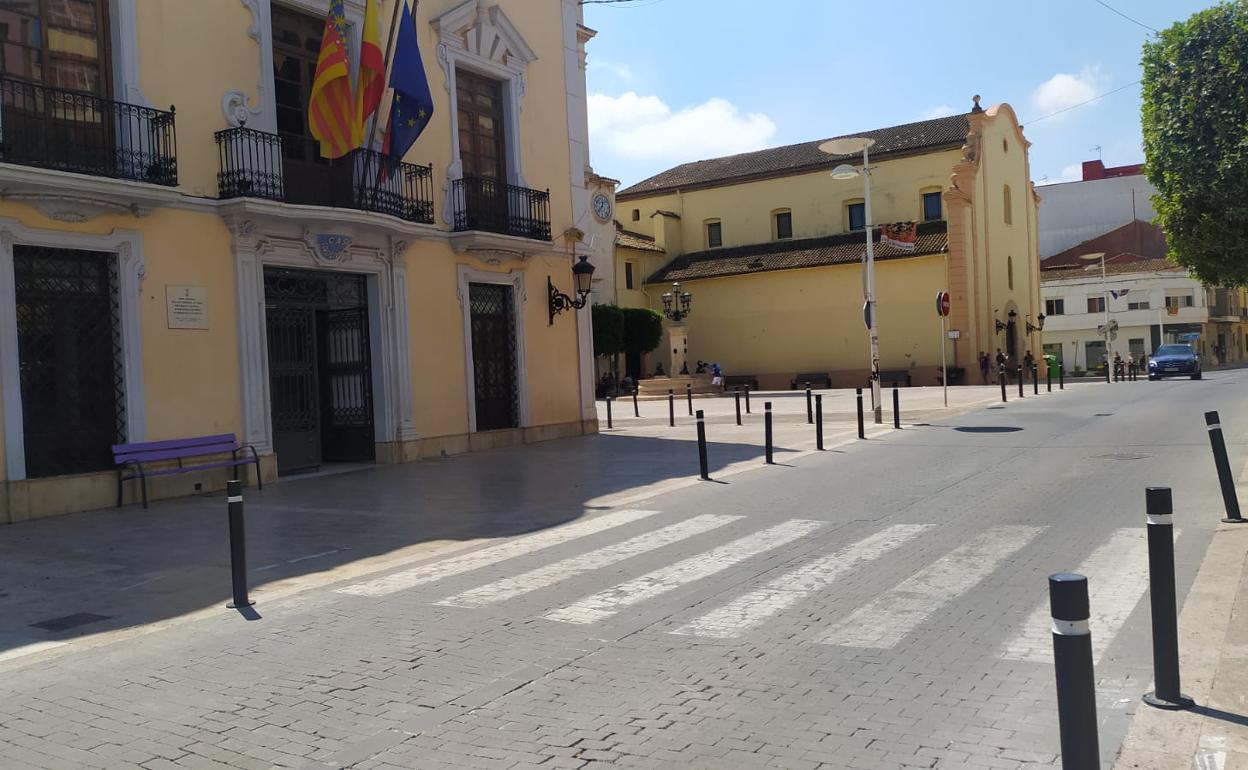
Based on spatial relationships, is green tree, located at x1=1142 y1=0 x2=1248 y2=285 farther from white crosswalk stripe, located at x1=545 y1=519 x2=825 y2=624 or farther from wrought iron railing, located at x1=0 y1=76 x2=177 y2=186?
wrought iron railing, located at x1=0 y1=76 x2=177 y2=186

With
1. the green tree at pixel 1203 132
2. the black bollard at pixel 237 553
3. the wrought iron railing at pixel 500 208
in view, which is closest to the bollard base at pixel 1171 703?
the black bollard at pixel 237 553

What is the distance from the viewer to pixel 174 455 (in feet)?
42.2

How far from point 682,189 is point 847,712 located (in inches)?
2122

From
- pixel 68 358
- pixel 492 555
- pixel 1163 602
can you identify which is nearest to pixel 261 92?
pixel 68 358

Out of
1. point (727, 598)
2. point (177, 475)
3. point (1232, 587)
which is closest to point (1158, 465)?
point (1232, 587)

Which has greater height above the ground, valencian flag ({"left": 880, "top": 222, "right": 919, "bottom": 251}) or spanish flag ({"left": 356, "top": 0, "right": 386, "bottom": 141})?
spanish flag ({"left": 356, "top": 0, "right": 386, "bottom": 141})

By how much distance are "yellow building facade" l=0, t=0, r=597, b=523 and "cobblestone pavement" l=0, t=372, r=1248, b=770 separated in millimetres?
6345

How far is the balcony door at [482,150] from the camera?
1828 centimetres

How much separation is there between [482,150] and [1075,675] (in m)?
17.4

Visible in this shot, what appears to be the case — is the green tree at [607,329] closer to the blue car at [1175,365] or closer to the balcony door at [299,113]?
the blue car at [1175,365]

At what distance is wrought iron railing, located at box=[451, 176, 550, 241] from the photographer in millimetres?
18000

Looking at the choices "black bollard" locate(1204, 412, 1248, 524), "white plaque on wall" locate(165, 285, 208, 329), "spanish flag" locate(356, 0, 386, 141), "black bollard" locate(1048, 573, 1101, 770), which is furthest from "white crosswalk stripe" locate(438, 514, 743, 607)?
"spanish flag" locate(356, 0, 386, 141)

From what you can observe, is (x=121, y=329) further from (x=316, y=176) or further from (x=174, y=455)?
(x=316, y=176)

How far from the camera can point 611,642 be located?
5.80 metres
